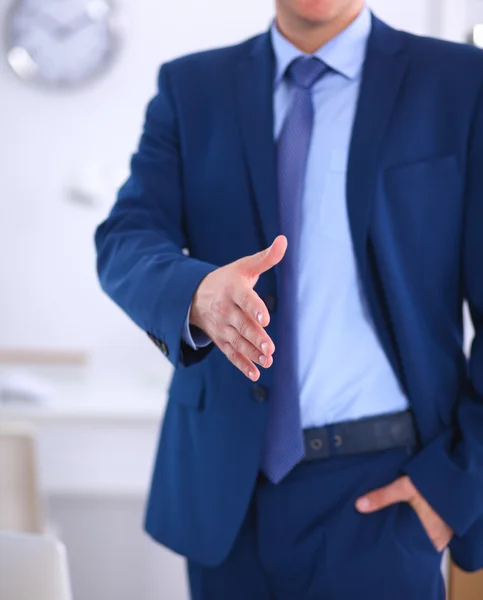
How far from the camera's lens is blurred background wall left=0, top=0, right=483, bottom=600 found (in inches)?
116

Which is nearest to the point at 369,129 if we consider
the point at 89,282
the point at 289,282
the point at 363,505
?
the point at 289,282

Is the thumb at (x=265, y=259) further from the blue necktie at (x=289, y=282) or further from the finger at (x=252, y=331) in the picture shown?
the blue necktie at (x=289, y=282)

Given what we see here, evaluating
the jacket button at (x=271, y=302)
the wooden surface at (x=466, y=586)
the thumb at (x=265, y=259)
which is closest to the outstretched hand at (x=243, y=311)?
the thumb at (x=265, y=259)

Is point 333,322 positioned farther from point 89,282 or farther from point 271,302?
point 89,282

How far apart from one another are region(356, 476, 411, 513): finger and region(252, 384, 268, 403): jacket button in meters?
0.22

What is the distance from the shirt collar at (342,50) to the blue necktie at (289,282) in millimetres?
18

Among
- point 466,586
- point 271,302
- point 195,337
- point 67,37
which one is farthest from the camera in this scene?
point 67,37

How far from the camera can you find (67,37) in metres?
2.96

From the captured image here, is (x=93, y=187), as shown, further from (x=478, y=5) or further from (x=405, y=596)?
(x=405, y=596)

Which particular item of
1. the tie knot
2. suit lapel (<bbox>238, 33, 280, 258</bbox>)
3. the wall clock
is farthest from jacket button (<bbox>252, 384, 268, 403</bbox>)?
the wall clock

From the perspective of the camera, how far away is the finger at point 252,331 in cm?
106

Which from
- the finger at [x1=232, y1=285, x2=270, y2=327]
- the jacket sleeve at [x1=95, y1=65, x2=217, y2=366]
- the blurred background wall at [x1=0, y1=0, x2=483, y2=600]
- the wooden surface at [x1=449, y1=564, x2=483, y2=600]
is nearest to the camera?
the finger at [x1=232, y1=285, x2=270, y2=327]

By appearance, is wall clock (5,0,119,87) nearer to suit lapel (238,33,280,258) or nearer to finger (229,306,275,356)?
suit lapel (238,33,280,258)

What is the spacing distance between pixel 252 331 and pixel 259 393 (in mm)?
412
